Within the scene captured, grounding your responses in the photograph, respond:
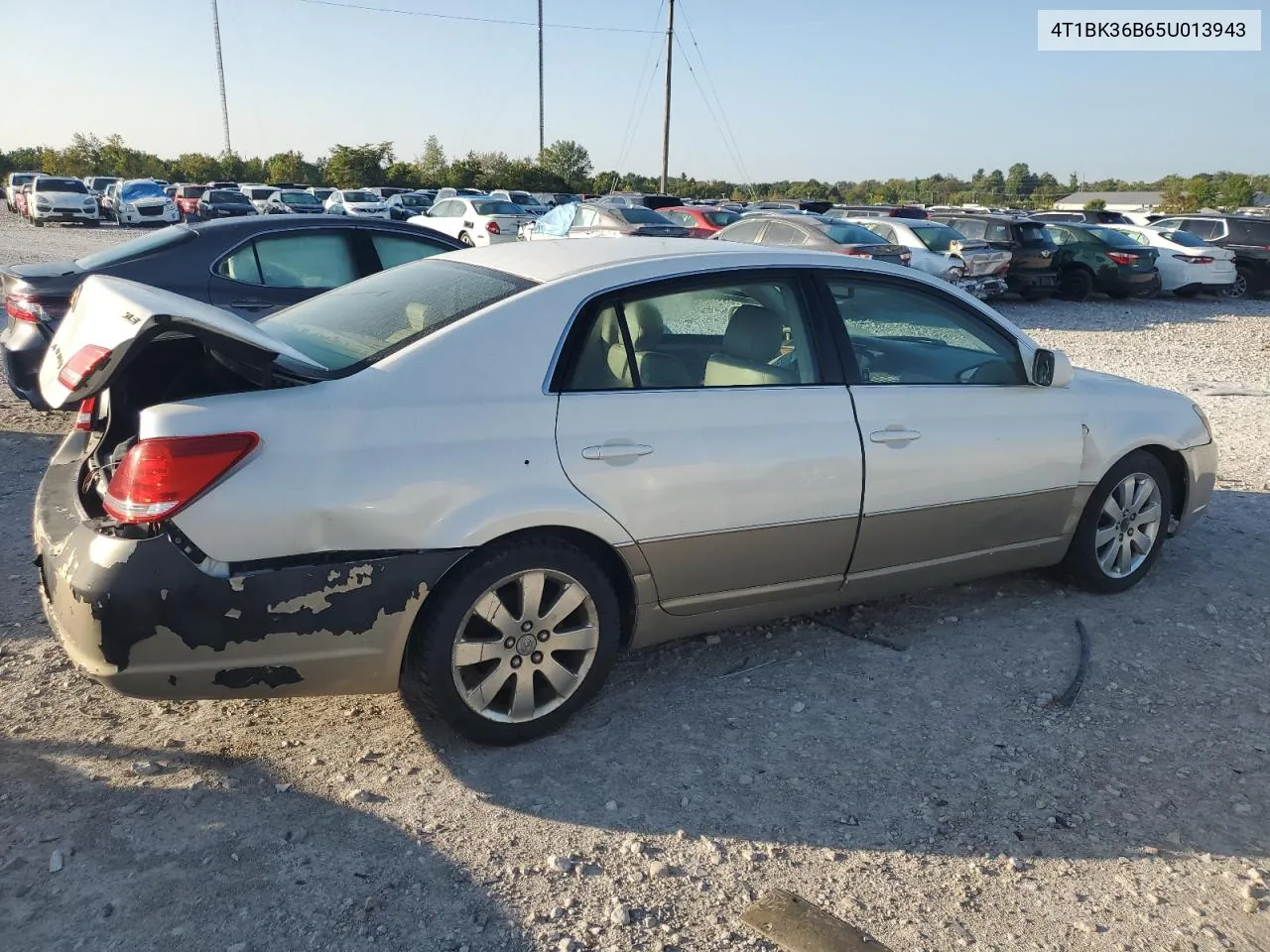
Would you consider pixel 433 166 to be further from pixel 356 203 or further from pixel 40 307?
pixel 40 307

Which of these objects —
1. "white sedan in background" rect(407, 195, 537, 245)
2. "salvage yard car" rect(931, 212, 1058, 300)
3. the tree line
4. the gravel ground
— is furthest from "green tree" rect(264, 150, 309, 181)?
the gravel ground

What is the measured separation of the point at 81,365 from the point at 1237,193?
55655mm

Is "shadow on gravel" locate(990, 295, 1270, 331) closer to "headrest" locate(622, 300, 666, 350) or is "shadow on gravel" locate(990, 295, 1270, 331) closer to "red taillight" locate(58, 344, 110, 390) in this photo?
"headrest" locate(622, 300, 666, 350)

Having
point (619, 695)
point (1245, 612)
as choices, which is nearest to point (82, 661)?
point (619, 695)

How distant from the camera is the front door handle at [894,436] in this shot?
3773 millimetres

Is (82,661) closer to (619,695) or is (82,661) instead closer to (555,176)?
(619,695)

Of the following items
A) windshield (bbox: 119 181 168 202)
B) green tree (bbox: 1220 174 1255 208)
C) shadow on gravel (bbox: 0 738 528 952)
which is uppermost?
green tree (bbox: 1220 174 1255 208)

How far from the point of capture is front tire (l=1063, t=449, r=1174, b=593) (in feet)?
15.0

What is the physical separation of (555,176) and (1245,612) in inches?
2309

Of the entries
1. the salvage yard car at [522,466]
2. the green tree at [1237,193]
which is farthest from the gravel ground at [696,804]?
the green tree at [1237,193]

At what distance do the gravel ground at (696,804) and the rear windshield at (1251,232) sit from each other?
20113 millimetres

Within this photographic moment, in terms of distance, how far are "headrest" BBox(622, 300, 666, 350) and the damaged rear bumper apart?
3.20 feet

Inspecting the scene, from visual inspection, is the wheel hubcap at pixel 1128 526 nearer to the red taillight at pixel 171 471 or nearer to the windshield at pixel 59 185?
the red taillight at pixel 171 471

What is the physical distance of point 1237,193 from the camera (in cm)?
A: 4766
